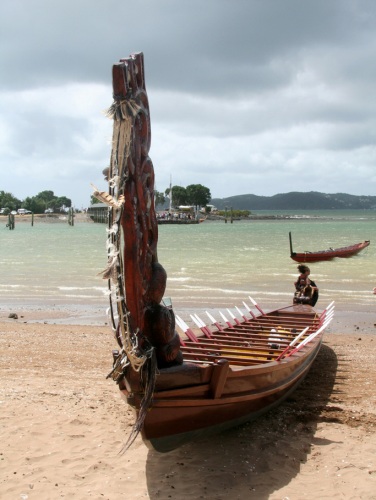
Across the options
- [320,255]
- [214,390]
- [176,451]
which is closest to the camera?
[214,390]

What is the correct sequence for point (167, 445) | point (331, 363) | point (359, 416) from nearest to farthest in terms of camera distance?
point (167, 445)
point (359, 416)
point (331, 363)

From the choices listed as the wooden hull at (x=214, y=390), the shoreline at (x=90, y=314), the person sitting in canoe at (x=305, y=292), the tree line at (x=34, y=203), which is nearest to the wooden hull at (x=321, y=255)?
the shoreline at (x=90, y=314)

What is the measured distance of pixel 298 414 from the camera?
21.5 ft

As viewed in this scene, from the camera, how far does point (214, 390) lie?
16.5 ft

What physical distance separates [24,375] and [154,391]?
394 centimetres

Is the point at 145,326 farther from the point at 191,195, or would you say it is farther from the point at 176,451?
the point at 191,195

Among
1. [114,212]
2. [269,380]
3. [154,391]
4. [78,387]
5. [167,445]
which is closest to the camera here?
[114,212]

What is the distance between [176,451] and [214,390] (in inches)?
37.4

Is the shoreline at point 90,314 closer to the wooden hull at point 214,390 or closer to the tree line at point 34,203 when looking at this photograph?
the wooden hull at point 214,390

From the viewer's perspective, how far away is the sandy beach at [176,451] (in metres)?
4.85

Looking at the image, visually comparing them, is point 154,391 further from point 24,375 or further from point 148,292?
point 24,375

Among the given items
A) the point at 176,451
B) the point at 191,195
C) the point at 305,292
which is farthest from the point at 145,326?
the point at 191,195

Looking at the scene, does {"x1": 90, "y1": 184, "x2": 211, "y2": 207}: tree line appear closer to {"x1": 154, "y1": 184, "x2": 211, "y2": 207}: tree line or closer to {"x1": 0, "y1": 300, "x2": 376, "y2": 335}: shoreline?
{"x1": 154, "y1": 184, "x2": 211, "y2": 207}: tree line

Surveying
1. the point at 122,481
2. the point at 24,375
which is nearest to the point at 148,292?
the point at 122,481
